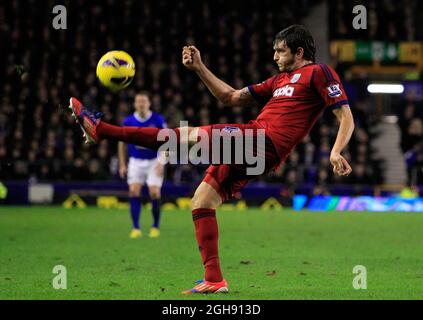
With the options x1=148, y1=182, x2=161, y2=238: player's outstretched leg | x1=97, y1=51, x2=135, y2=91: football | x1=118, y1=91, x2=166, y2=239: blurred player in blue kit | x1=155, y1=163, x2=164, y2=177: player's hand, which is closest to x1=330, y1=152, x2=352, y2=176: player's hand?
x1=97, y1=51, x2=135, y2=91: football

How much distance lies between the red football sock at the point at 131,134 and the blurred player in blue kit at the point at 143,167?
734 centimetres

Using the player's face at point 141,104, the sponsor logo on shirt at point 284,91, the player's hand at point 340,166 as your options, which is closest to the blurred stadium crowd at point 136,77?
the player's face at point 141,104

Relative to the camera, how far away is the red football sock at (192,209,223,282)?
7.27 meters

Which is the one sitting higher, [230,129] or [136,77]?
[136,77]

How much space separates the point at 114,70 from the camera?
802cm

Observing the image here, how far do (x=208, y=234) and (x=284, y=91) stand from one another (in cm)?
144

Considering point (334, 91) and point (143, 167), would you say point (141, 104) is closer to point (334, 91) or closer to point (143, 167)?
point (143, 167)

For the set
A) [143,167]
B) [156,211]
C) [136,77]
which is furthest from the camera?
[136,77]

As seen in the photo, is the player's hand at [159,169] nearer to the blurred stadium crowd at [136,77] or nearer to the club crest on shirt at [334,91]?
the club crest on shirt at [334,91]

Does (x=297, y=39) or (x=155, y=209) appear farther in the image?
(x=155, y=209)

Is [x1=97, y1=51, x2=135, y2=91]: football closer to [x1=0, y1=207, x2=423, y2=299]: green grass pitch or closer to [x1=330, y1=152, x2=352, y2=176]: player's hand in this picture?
[x1=0, y1=207, x2=423, y2=299]: green grass pitch

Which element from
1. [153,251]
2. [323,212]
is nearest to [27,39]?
[323,212]

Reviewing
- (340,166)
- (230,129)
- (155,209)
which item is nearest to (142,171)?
(155,209)
